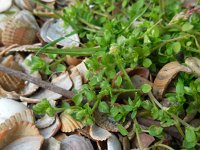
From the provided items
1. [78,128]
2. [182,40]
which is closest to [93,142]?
[78,128]

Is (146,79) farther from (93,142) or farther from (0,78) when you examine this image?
(0,78)

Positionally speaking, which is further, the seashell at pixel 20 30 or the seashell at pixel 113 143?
the seashell at pixel 20 30

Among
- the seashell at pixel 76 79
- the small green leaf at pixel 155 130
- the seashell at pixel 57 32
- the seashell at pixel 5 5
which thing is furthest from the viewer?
the seashell at pixel 5 5

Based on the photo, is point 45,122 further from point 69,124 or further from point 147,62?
point 147,62

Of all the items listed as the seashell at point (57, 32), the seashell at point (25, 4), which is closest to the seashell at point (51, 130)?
the seashell at point (57, 32)

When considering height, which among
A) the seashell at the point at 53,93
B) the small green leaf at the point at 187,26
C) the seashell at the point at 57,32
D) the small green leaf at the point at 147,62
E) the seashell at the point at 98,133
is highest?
the small green leaf at the point at 187,26

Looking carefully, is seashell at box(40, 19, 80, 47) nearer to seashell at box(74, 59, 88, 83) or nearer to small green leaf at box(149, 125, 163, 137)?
seashell at box(74, 59, 88, 83)

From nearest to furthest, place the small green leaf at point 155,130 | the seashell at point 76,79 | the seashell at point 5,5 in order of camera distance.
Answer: the small green leaf at point 155,130 → the seashell at point 76,79 → the seashell at point 5,5

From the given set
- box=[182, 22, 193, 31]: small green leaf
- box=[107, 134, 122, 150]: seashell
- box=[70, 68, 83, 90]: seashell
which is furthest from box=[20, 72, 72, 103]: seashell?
box=[182, 22, 193, 31]: small green leaf

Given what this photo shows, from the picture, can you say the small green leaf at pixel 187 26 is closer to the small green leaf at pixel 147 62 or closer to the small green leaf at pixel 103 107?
the small green leaf at pixel 147 62
